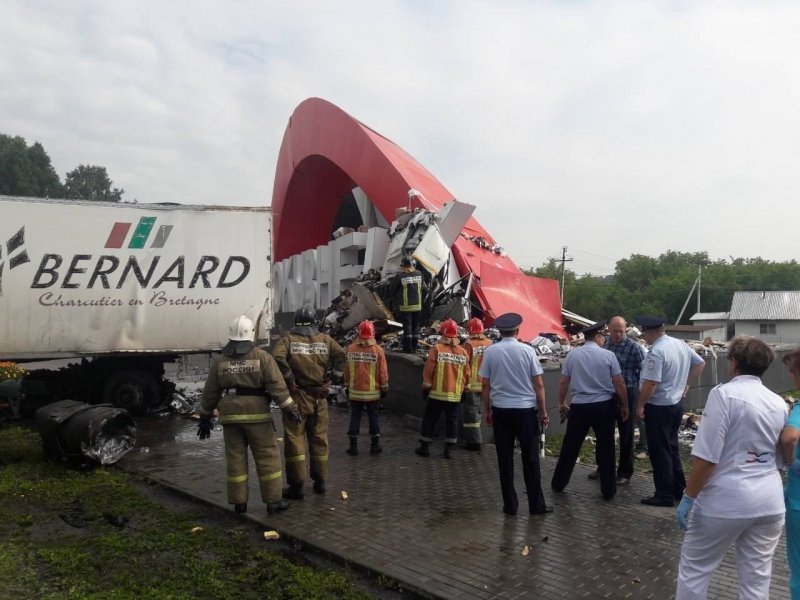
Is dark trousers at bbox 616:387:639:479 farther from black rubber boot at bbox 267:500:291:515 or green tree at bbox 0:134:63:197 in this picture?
green tree at bbox 0:134:63:197

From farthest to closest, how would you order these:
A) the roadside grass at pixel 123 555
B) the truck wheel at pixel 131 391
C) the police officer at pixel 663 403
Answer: the truck wheel at pixel 131 391, the police officer at pixel 663 403, the roadside grass at pixel 123 555

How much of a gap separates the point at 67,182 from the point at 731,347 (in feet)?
272

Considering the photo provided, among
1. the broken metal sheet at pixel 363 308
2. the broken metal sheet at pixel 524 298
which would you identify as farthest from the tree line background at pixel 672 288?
the broken metal sheet at pixel 363 308

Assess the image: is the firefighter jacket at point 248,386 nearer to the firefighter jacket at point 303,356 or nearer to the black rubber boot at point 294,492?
→ the firefighter jacket at point 303,356

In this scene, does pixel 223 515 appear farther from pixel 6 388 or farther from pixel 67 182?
pixel 67 182

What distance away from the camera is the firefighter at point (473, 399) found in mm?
7375

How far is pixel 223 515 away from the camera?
5.09 metres

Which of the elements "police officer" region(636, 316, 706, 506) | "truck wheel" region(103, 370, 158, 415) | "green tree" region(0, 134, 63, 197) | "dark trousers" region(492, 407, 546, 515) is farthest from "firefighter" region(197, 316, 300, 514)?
"green tree" region(0, 134, 63, 197)

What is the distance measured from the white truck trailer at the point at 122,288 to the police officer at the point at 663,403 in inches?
245

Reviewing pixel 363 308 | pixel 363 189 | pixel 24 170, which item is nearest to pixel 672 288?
pixel 363 189

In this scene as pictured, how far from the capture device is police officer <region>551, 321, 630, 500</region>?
5.42m

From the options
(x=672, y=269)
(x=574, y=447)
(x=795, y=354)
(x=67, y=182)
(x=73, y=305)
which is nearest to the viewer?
(x=795, y=354)

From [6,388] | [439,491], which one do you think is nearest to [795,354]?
[439,491]

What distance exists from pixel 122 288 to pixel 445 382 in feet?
17.3
